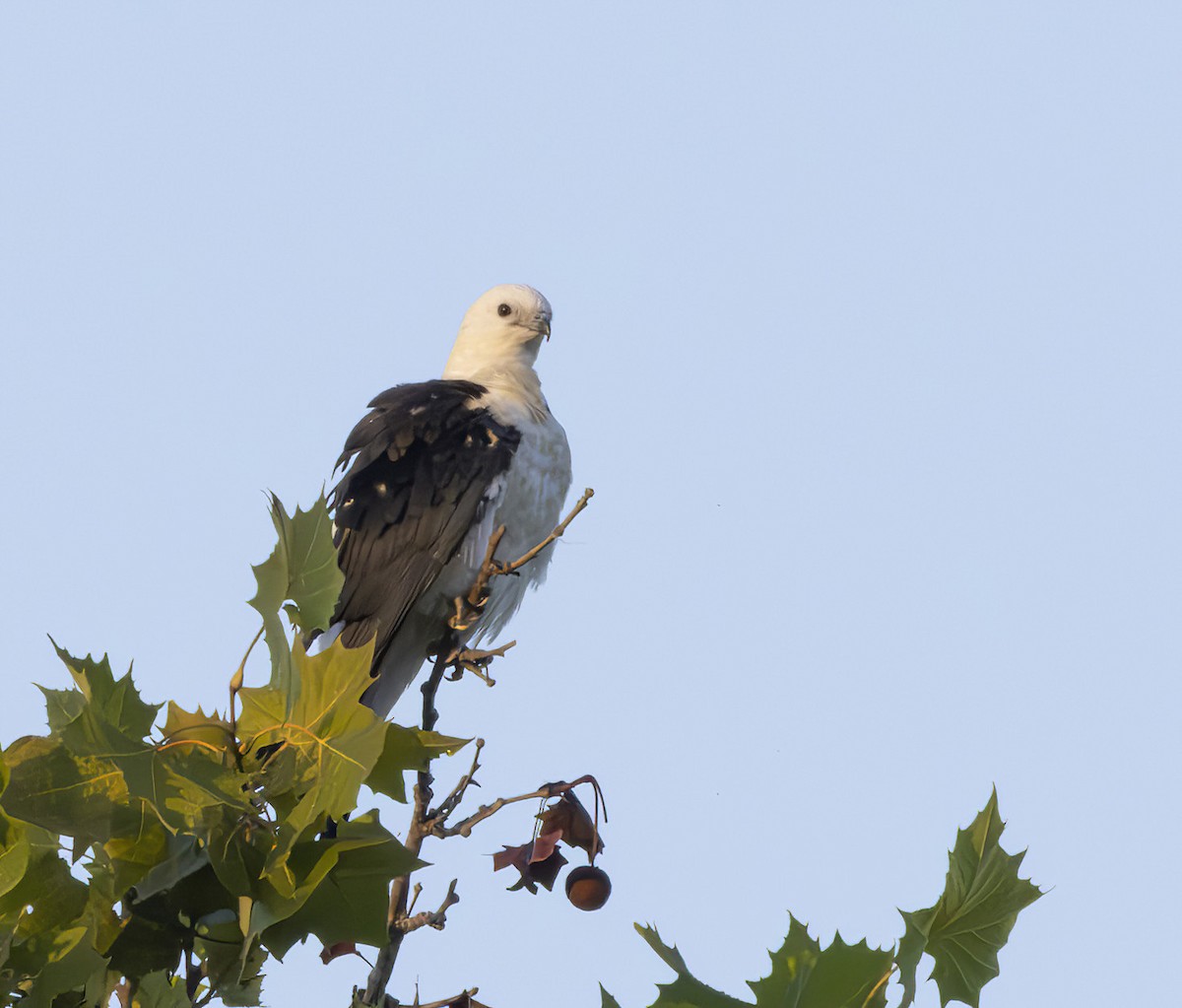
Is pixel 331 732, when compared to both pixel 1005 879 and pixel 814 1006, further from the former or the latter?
pixel 1005 879

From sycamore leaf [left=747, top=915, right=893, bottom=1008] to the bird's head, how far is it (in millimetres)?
5127

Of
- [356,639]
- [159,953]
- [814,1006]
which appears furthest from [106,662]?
[356,639]

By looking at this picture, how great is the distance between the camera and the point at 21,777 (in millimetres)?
2002

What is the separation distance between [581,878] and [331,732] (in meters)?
1.15

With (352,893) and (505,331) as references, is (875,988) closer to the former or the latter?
(352,893)

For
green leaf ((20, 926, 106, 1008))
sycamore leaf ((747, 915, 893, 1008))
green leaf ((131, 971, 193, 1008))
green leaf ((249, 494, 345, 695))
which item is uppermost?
green leaf ((249, 494, 345, 695))

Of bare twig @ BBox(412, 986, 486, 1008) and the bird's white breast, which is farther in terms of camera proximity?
the bird's white breast

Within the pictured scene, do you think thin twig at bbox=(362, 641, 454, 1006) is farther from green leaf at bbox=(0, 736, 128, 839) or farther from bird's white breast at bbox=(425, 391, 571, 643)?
bird's white breast at bbox=(425, 391, 571, 643)

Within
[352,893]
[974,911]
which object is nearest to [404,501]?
[352,893]

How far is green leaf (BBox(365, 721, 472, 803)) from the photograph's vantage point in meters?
2.18

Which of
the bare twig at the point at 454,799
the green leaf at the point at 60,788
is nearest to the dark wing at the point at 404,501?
the bare twig at the point at 454,799

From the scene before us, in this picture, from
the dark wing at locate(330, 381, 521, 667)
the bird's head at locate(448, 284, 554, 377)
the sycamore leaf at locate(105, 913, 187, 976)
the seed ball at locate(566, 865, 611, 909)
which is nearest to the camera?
the sycamore leaf at locate(105, 913, 187, 976)

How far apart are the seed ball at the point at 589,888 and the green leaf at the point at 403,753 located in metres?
0.95

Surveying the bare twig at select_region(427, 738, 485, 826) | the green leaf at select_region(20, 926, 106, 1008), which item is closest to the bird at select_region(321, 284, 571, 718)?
the bare twig at select_region(427, 738, 485, 826)
